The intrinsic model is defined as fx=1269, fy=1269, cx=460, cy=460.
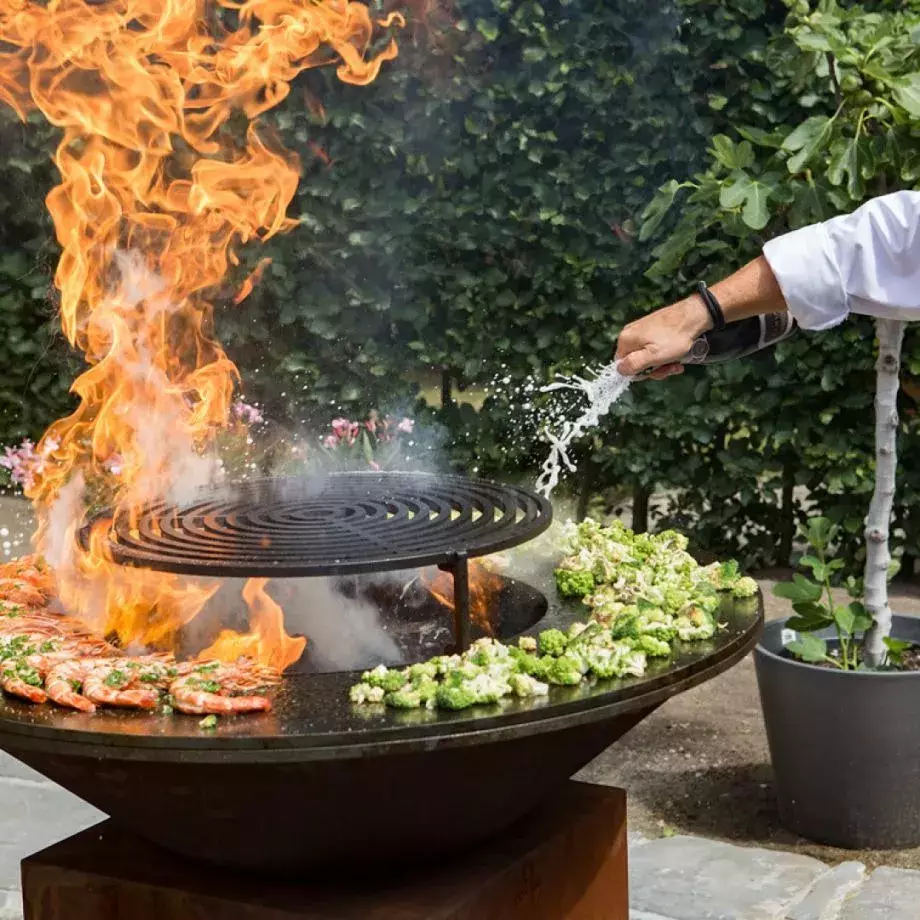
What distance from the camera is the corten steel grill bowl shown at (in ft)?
6.84

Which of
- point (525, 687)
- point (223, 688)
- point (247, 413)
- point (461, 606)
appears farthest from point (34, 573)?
point (247, 413)

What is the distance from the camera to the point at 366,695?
225 cm

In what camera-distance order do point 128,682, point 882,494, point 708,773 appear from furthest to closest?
1. point 708,773
2. point 882,494
3. point 128,682

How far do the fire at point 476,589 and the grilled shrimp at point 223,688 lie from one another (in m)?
0.76

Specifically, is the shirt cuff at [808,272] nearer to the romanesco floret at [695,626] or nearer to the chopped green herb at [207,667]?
the romanesco floret at [695,626]

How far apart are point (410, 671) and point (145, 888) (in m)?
0.73

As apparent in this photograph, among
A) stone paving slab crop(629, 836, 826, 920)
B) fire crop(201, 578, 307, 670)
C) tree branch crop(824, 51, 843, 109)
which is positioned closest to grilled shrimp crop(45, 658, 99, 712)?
fire crop(201, 578, 307, 670)

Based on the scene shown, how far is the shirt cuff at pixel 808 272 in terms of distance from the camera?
2.47 metres

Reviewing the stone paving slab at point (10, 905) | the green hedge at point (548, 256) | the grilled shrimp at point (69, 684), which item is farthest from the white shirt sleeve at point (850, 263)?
the green hedge at point (548, 256)

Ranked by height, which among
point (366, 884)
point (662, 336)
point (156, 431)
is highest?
point (662, 336)

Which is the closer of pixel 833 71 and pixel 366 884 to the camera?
pixel 366 884

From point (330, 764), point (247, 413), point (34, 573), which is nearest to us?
point (330, 764)

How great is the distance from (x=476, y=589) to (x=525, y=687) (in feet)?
3.00

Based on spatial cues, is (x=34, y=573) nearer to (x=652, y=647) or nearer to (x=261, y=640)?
(x=261, y=640)
